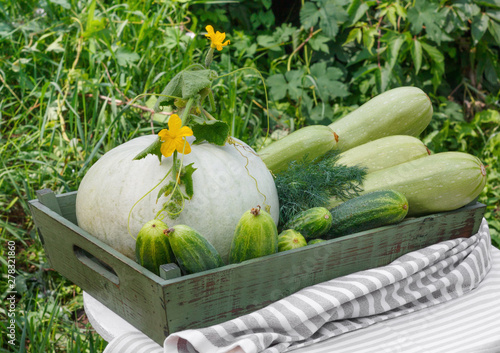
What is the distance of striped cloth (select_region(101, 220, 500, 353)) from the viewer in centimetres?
116

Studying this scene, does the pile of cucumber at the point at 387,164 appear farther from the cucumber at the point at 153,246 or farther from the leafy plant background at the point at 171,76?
the leafy plant background at the point at 171,76

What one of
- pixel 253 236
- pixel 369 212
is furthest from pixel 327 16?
pixel 253 236

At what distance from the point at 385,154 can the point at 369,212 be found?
1.08 feet

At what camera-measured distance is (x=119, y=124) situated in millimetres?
2656

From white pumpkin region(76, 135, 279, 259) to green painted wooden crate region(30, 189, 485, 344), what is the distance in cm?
6

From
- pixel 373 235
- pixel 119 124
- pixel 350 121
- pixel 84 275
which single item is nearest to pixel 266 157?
pixel 350 121

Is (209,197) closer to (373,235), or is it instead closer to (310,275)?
(310,275)

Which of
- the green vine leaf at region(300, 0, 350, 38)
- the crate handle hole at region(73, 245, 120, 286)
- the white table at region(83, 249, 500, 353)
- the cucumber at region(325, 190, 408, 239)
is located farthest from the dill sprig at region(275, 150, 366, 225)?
the green vine leaf at region(300, 0, 350, 38)

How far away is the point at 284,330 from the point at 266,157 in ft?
2.21

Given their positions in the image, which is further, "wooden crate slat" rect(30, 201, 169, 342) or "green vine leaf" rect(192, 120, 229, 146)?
"green vine leaf" rect(192, 120, 229, 146)

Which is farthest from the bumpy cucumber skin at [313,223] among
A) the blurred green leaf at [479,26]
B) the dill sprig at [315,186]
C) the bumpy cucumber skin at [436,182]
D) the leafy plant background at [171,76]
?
the blurred green leaf at [479,26]

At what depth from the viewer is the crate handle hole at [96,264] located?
4.26ft

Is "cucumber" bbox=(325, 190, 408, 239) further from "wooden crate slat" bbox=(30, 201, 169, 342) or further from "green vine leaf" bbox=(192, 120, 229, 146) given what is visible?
"wooden crate slat" bbox=(30, 201, 169, 342)

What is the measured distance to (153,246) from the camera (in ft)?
3.83
